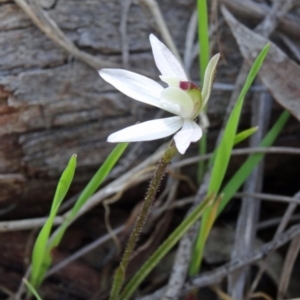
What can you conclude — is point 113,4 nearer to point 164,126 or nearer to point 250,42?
point 250,42

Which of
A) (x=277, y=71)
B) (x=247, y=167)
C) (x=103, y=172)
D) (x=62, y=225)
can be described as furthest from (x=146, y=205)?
(x=277, y=71)

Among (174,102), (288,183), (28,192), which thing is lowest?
(288,183)

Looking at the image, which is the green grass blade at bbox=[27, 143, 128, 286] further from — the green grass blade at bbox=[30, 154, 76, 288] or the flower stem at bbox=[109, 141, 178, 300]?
the flower stem at bbox=[109, 141, 178, 300]

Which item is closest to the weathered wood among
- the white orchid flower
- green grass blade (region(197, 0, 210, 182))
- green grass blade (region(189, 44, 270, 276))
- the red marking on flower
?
green grass blade (region(197, 0, 210, 182))

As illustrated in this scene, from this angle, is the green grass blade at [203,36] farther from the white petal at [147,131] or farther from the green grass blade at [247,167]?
the white petal at [147,131]

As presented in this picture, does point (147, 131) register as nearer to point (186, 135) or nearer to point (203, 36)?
point (186, 135)

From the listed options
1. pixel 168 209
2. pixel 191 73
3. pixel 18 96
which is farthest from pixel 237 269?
pixel 18 96
